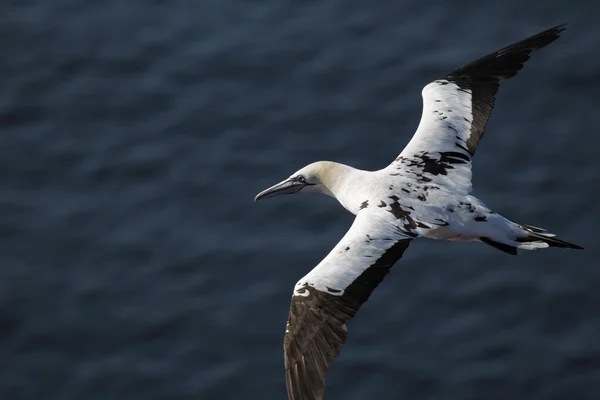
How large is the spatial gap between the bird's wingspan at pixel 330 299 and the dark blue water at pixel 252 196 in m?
2.85

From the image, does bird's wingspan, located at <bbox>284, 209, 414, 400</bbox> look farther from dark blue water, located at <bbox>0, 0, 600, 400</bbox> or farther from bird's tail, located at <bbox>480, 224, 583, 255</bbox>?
dark blue water, located at <bbox>0, 0, 600, 400</bbox>

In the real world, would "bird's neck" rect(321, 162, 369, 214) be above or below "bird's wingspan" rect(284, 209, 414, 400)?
above

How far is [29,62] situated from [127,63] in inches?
54.5

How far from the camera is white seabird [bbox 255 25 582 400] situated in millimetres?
11656

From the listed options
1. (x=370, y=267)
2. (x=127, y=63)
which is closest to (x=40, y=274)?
(x=127, y=63)

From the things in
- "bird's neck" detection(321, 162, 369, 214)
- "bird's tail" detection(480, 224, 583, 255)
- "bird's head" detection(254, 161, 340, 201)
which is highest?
"bird's head" detection(254, 161, 340, 201)

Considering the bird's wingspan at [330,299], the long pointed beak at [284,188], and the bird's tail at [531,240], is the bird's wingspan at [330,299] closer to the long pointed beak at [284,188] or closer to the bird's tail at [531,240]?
the bird's tail at [531,240]

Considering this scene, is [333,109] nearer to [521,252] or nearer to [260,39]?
[260,39]

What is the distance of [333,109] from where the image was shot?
17.7 metres

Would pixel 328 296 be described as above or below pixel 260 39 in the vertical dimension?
below

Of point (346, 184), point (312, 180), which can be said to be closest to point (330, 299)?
point (346, 184)

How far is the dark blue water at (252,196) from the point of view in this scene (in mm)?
15109

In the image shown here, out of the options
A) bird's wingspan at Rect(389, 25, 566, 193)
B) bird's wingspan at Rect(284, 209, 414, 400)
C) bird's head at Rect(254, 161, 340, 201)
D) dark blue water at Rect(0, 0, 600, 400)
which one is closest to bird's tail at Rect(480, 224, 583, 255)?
bird's wingspan at Rect(389, 25, 566, 193)

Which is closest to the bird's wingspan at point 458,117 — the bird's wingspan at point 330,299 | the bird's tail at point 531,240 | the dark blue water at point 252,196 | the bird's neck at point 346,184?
the bird's neck at point 346,184
